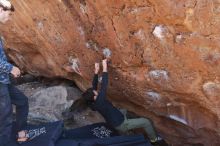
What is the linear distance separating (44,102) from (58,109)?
0.22 meters

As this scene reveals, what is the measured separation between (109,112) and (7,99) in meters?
1.00

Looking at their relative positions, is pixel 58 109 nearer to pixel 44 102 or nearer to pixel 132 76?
pixel 44 102

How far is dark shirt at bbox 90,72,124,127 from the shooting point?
4.24 metres

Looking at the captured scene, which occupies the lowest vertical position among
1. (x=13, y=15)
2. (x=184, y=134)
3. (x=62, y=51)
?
(x=184, y=134)

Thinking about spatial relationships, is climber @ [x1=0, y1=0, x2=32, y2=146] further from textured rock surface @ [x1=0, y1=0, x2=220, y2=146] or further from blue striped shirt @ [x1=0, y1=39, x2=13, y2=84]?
textured rock surface @ [x1=0, y1=0, x2=220, y2=146]

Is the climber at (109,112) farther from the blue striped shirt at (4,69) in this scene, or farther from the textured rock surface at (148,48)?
the blue striped shirt at (4,69)

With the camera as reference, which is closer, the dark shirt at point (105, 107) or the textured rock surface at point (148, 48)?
the textured rock surface at point (148, 48)

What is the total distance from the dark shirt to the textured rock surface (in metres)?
0.17

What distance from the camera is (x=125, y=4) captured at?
3.78 metres

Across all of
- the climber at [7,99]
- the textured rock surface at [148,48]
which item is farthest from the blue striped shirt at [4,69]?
the textured rock surface at [148,48]

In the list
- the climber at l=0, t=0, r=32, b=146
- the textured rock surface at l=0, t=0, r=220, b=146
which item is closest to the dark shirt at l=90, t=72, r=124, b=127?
the textured rock surface at l=0, t=0, r=220, b=146

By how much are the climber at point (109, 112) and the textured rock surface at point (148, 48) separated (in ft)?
0.40

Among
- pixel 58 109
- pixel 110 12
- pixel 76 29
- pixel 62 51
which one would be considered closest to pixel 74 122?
pixel 58 109

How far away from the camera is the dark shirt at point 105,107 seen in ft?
13.9
